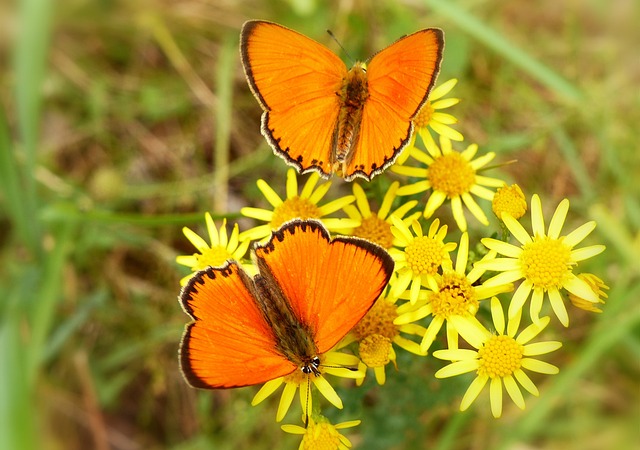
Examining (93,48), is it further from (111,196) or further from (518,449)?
(518,449)

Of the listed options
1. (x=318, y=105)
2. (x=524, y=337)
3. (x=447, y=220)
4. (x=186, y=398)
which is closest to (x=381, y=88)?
(x=318, y=105)

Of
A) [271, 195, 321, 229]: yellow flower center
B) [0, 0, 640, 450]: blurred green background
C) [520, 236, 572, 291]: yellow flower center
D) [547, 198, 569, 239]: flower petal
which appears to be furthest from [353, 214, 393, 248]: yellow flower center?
[0, 0, 640, 450]: blurred green background

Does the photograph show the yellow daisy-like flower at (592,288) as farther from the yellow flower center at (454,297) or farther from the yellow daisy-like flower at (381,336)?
the yellow daisy-like flower at (381,336)

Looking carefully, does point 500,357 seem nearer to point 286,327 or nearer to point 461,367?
point 461,367

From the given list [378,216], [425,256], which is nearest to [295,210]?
[378,216]

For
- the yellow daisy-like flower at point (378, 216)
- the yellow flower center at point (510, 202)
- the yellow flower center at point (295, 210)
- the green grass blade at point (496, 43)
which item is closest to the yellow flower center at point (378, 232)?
the yellow daisy-like flower at point (378, 216)
